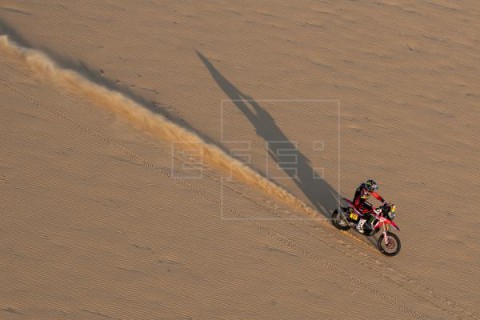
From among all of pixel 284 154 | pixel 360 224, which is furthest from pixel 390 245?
pixel 284 154

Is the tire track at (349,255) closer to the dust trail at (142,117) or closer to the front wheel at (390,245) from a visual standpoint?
the front wheel at (390,245)

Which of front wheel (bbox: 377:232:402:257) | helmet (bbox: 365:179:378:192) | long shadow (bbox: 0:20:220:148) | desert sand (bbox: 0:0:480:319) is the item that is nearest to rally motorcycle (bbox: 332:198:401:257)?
front wheel (bbox: 377:232:402:257)

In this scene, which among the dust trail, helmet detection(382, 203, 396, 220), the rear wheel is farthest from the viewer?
the dust trail

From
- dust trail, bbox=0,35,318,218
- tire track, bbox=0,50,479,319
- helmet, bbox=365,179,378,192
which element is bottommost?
tire track, bbox=0,50,479,319

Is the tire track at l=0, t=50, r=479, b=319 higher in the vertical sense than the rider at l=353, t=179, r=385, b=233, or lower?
lower

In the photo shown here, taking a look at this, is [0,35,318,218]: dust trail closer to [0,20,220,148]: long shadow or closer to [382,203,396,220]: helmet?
[0,20,220,148]: long shadow

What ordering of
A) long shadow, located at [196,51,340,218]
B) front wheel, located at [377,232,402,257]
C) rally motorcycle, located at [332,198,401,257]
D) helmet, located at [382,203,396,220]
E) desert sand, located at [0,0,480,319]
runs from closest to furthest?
desert sand, located at [0,0,480,319] → helmet, located at [382,203,396,220] → rally motorcycle, located at [332,198,401,257] → front wheel, located at [377,232,402,257] → long shadow, located at [196,51,340,218]

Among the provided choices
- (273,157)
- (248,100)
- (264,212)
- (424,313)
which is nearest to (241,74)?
(248,100)

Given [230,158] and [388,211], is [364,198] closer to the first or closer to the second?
[388,211]
